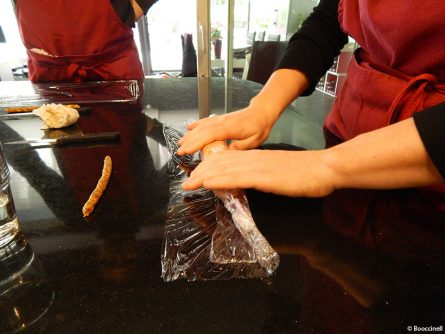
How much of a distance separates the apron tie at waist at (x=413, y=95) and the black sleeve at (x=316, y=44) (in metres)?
0.24

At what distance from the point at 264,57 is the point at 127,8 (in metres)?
1.18

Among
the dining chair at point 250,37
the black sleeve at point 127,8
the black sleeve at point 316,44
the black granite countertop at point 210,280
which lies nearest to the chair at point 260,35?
the dining chair at point 250,37

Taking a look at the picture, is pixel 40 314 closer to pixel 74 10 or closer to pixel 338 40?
pixel 338 40

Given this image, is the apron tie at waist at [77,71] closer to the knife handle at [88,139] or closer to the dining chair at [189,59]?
the knife handle at [88,139]

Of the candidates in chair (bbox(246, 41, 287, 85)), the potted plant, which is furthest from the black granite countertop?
the potted plant

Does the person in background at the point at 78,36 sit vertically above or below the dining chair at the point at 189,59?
above

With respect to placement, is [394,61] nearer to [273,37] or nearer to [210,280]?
[210,280]

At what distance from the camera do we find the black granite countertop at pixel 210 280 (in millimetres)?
250

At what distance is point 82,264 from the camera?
0.31 meters

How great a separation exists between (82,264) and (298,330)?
9.0 inches

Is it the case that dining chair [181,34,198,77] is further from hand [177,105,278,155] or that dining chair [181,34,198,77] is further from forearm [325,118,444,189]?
forearm [325,118,444,189]

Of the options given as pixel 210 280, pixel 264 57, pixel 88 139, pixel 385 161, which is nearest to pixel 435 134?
pixel 385 161

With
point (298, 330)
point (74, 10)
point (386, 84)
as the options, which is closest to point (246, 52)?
point (74, 10)

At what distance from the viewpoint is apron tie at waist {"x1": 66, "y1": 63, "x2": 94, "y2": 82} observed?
3.31 feet
